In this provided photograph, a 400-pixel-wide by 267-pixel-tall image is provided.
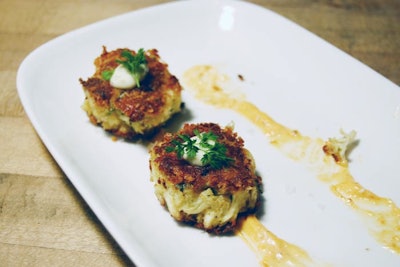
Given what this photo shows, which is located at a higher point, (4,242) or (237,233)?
(237,233)

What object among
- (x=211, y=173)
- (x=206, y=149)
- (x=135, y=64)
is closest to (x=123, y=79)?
(x=135, y=64)

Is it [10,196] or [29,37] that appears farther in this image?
[29,37]

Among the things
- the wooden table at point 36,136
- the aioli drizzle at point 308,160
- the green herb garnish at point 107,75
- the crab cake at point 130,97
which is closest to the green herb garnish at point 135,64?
the crab cake at point 130,97

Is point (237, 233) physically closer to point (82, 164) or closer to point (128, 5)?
point (82, 164)

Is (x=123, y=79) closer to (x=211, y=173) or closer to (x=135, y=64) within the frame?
(x=135, y=64)

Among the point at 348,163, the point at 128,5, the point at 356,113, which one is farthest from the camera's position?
the point at 128,5

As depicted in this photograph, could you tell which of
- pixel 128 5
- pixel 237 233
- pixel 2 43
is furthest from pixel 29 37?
pixel 237 233

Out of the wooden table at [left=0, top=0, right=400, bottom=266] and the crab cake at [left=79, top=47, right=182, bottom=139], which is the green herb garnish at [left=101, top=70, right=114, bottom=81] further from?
the wooden table at [left=0, top=0, right=400, bottom=266]
